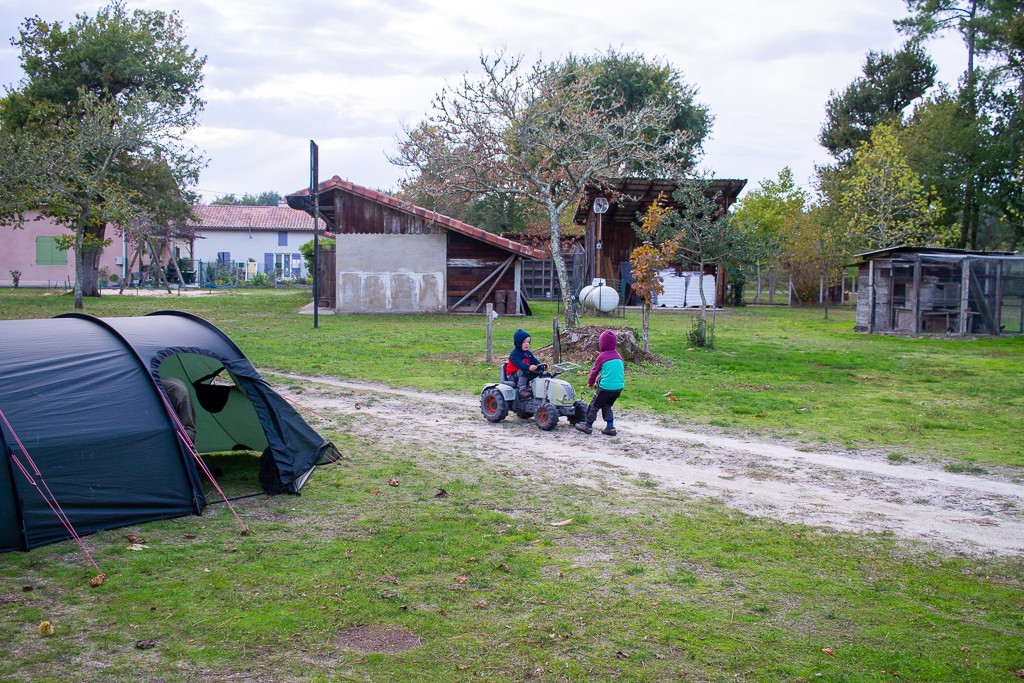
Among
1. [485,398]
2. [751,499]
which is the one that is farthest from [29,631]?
[485,398]

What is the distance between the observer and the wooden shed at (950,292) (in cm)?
2475

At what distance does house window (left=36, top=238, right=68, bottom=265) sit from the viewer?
48531 mm

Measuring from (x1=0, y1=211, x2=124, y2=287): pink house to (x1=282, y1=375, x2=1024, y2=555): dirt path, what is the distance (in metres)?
43.4

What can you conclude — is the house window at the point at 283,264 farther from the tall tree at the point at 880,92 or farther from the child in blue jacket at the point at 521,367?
the child in blue jacket at the point at 521,367

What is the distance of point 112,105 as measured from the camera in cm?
3044

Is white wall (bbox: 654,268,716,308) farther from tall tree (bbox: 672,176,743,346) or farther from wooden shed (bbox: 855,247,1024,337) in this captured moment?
tall tree (bbox: 672,176,743,346)

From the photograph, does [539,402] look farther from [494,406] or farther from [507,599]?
[507,599]

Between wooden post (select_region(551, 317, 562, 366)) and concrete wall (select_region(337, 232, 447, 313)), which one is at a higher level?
concrete wall (select_region(337, 232, 447, 313))

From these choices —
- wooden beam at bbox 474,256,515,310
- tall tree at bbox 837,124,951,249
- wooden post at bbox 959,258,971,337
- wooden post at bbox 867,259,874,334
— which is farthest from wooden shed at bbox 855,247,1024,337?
wooden beam at bbox 474,256,515,310

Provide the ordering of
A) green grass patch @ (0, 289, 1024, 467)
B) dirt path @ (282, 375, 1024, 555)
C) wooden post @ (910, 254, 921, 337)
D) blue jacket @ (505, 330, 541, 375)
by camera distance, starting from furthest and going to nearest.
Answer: wooden post @ (910, 254, 921, 337) < green grass patch @ (0, 289, 1024, 467) < blue jacket @ (505, 330, 541, 375) < dirt path @ (282, 375, 1024, 555)

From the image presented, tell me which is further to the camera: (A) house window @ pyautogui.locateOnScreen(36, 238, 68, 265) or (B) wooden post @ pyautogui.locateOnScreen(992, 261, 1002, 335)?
(A) house window @ pyautogui.locateOnScreen(36, 238, 68, 265)

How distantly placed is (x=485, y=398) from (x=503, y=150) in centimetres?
983

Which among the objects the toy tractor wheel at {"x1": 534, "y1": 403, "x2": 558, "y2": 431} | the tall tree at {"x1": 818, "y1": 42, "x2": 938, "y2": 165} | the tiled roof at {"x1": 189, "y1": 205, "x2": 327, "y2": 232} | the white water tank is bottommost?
the toy tractor wheel at {"x1": 534, "y1": 403, "x2": 558, "y2": 431}

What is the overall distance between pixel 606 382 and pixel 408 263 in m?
20.7
